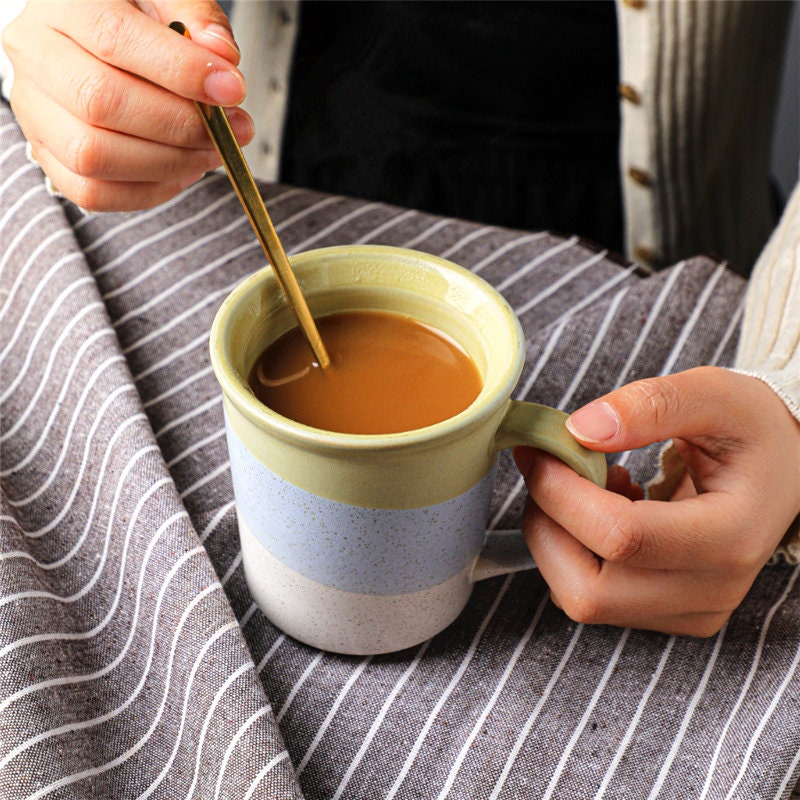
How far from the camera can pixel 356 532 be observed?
0.51 meters

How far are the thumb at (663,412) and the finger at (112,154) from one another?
1.26 ft

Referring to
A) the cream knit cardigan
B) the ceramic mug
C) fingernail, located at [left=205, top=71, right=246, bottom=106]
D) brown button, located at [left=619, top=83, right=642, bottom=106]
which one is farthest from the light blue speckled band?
brown button, located at [left=619, top=83, right=642, bottom=106]

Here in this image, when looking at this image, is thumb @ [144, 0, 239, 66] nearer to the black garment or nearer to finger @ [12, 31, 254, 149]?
finger @ [12, 31, 254, 149]

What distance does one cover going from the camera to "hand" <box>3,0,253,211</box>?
607 millimetres

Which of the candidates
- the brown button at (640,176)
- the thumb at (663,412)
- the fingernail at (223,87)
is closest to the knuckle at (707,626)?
the thumb at (663,412)

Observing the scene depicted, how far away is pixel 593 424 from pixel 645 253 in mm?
762

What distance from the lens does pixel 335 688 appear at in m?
0.58

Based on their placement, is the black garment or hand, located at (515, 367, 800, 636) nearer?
hand, located at (515, 367, 800, 636)

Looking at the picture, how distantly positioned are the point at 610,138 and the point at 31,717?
1046mm

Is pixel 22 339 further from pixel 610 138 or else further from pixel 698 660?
pixel 610 138

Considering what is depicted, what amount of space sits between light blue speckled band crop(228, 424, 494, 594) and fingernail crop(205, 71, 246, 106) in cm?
24

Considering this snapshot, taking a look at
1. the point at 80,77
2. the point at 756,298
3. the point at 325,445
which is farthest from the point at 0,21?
the point at 756,298

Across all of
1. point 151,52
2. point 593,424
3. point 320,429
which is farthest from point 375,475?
point 151,52

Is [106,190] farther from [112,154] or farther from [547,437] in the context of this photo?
[547,437]
